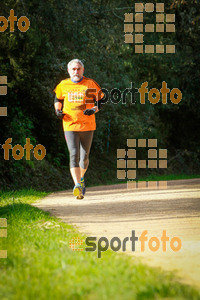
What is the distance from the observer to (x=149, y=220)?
25.2 ft

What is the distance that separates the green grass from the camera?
3686 mm

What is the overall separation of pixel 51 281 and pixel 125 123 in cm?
1796

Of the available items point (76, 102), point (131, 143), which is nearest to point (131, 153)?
point (131, 143)

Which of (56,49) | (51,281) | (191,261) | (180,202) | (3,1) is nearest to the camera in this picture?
(51,281)

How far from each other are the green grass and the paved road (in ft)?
1.04

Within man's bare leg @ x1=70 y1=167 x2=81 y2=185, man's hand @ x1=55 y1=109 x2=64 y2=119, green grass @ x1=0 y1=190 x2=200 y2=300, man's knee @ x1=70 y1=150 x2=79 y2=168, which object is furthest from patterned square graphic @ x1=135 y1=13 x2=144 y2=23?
green grass @ x1=0 y1=190 x2=200 y2=300

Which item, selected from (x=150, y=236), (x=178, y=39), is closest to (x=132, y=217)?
(x=150, y=236)

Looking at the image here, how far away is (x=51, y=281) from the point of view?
4.06m

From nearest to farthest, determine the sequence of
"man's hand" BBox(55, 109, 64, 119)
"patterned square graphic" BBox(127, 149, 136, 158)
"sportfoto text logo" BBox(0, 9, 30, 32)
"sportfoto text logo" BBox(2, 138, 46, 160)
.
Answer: "man's hand" BBox(55, 109, 64, 119)
"sportfoto text logo" BBox(2, 138, 46, 160)
"sportfoto text logo" BBox(0, 9, 30, 32)
"patterned square graphic" BBox(127, 149, 136, 158)

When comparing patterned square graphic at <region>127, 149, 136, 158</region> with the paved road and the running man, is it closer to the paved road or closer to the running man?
the paved road

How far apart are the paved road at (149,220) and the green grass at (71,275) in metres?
0.32

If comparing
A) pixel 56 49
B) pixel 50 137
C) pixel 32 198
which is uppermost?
pixel 56 49

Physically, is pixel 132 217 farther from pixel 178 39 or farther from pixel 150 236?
pixel 178 39

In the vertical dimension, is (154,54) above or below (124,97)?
above
